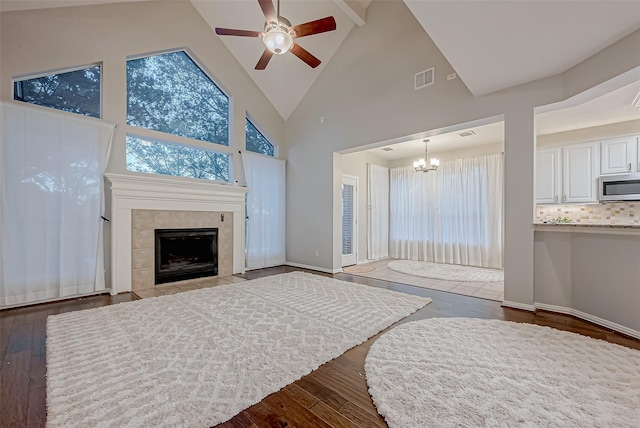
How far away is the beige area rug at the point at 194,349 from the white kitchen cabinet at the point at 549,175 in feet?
11.7

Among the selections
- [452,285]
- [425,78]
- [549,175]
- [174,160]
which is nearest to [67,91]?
[174,160]

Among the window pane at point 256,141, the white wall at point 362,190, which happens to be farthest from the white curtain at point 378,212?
the window pane at point 256,141

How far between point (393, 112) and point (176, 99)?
3.87 m

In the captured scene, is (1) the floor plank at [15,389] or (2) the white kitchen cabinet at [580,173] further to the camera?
(2) the white kitchen cabinet at [580,173]

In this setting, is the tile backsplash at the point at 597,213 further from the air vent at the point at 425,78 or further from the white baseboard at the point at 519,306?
the air vent at the point at 425,78

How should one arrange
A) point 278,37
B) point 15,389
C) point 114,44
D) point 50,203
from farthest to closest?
point 114,44 → point 50,203 → point 278,37 → point 15,389

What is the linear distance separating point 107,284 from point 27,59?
3.08 meters

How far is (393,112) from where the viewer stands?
4.42 metres

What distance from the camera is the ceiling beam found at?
429cm

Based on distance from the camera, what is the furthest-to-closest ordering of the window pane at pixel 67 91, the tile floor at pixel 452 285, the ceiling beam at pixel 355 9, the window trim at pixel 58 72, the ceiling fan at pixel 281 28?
1. the ceiling beam at pixel 355 9
2. the tile floor at pixel 452 285
3. the window pane at pixel 67 91
4. the window trim at pixel 58 72
5. the ceiling fan at pixel 281 28

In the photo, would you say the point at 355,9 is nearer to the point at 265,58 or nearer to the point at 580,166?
the point at 265,58

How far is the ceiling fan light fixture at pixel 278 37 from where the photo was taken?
291 cm

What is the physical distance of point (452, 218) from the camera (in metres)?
6.36

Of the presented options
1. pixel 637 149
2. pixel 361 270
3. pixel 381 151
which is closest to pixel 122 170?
pixel 361 270
